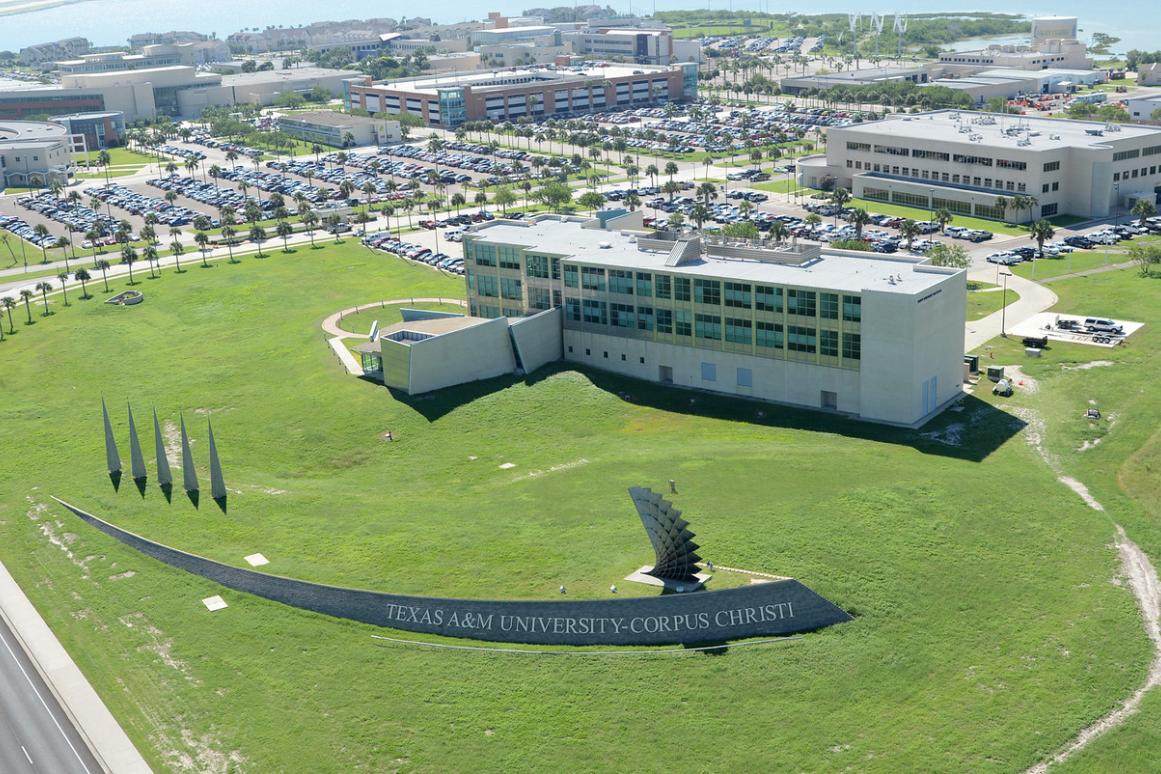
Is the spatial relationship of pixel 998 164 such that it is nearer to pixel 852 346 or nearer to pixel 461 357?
pixel 852 346

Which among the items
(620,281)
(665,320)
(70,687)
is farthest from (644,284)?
(70,687)

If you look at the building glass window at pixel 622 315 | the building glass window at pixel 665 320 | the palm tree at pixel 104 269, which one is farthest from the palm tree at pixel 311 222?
the building glass window at pixel 665 320

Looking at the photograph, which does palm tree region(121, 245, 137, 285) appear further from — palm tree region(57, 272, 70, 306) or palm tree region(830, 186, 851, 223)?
palm tree region(830, 186, 851, 223)

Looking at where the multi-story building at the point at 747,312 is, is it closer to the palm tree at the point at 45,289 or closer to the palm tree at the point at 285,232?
the palm tree at the point at 45,289

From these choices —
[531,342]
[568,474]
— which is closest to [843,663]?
[568,474]

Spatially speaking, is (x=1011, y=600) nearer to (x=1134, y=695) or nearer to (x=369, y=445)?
(x=1134, y=695)
